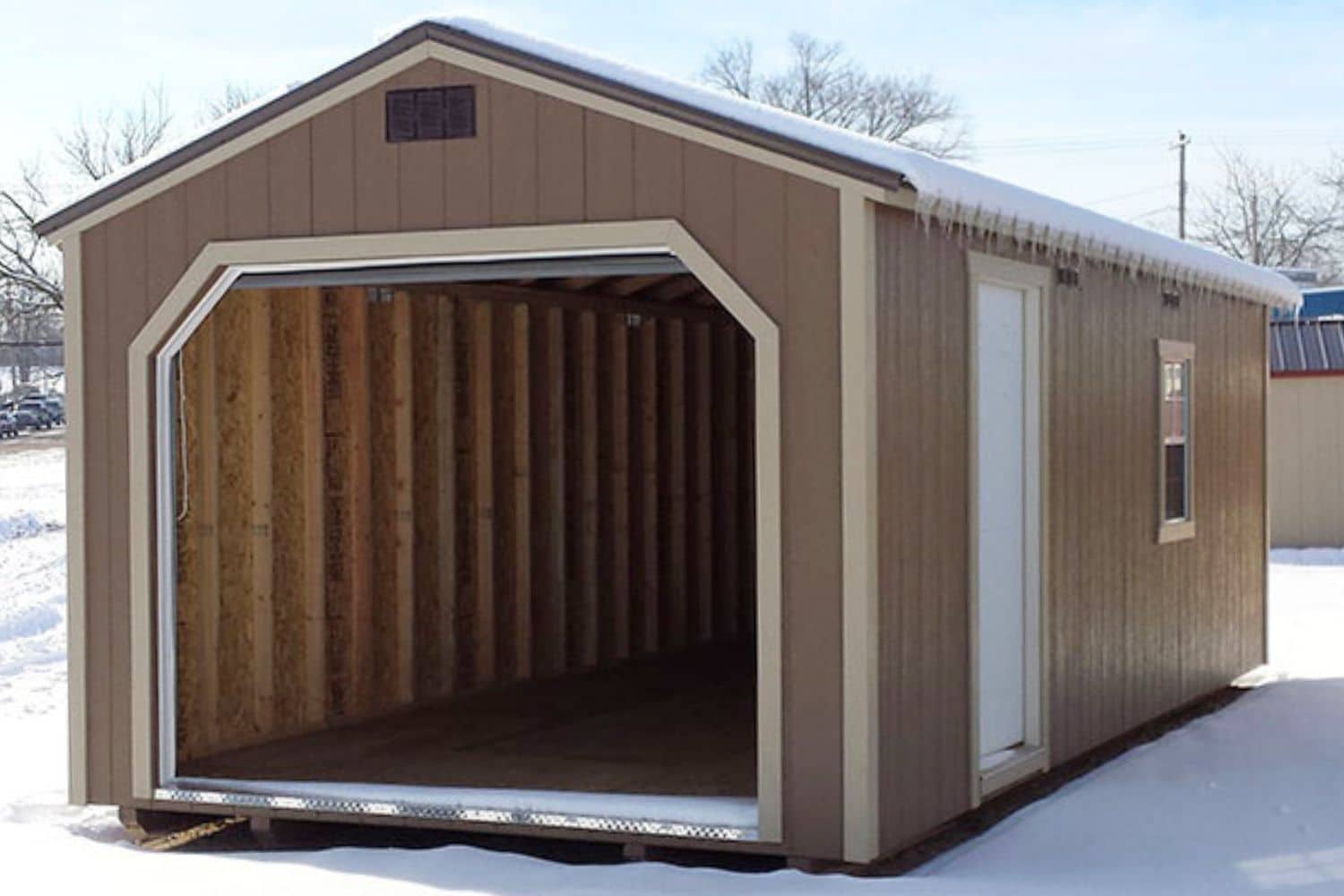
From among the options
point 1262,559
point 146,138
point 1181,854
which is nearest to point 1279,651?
point 1262,559

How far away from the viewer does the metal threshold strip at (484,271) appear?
7.37m

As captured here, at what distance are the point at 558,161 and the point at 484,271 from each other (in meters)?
0.59

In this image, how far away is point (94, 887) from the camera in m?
6.70

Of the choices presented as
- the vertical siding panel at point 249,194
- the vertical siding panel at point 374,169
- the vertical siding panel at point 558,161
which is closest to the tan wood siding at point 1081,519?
the vertical siding panel at point 558,161

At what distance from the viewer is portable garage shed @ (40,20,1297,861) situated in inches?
271

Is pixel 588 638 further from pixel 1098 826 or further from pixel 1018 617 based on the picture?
pixel 1098 826

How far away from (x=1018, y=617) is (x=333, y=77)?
367cm

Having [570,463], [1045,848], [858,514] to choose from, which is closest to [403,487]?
[570,463]

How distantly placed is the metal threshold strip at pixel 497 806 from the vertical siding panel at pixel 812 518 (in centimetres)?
30

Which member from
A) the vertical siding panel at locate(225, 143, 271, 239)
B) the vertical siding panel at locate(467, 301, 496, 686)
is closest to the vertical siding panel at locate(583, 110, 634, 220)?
the vertical siding panel at locate(225, 143, 271, 239)

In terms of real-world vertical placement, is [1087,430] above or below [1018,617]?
above

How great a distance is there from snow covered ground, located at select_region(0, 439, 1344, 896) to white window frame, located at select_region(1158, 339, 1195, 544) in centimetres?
106

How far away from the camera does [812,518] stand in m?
6.84

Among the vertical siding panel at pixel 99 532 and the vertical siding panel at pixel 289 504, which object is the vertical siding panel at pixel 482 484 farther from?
the vertical siding panel at pixel 99 532
